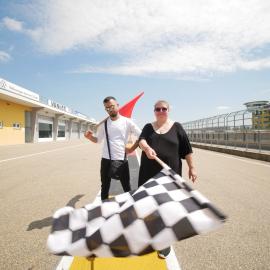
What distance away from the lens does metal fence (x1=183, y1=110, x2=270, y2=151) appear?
13.7 meters

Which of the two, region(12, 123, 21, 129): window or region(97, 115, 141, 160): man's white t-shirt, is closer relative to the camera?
region(97, 115, 141, 160): man's white t-shirt

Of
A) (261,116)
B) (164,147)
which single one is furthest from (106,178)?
(261,116)

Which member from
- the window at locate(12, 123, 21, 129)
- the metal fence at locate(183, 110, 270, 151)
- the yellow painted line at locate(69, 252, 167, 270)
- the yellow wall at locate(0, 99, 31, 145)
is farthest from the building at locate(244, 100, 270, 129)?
the window at locate(12, 123, 21, 129)

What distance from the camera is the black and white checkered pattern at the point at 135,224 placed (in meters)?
1.62

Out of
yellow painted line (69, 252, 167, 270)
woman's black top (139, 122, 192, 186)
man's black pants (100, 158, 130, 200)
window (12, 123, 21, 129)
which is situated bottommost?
yellow painted line (69, 252, 167, 270)

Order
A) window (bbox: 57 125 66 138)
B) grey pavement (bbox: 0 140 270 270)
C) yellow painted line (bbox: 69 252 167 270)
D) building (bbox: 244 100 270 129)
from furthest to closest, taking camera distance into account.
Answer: window (bbox: 57 125 66 138) < building (bbox: 244 100 270 129) < grey pavement (bbox: 0 140 270 270) < yellow painted line (bbox: 69 252 167 270)

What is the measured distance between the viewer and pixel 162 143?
2811mm

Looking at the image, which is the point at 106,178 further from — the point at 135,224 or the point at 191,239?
the point at 135,224

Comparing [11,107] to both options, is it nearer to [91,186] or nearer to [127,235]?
[91,186]

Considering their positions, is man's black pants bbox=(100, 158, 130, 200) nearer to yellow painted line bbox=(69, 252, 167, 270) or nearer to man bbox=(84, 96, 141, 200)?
man bbox=(84, 96, 141, 200)

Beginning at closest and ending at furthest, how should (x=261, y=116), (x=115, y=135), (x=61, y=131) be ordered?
(x=115, y=135) → (x=261, y=116) → (x=61, y=131)

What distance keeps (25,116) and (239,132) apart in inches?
994

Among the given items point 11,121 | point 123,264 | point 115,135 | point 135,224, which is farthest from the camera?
point 11,121

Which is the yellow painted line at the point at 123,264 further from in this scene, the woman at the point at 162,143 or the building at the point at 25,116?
the building at the point at 25,116
